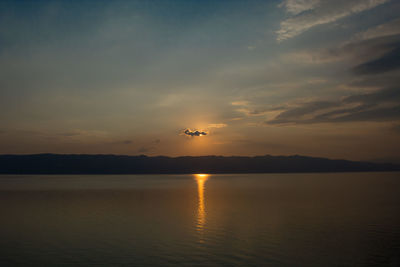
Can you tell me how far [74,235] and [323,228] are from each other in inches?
1431

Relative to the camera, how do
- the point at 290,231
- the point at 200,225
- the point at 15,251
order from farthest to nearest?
1. the point at 200,225
2. the point at 290,231
3. the point at 15,251

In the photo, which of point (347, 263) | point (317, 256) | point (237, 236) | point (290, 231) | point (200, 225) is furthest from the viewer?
point (200, 225)

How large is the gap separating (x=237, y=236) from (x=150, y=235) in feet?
39.0

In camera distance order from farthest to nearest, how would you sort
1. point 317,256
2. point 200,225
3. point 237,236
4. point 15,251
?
point 200,225
point 237,236
point 15,251
point 317,256

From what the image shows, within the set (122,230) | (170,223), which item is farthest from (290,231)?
(122,230)

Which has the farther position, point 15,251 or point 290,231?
point 290,231

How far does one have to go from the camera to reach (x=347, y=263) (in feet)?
104

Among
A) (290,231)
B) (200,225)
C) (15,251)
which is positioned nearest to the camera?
(15,251)

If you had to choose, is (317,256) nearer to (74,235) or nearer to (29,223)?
(74,235)

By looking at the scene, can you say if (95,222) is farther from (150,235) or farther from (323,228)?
(323,228)

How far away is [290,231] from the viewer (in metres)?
48.3

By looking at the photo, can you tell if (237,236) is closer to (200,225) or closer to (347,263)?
(200,225)

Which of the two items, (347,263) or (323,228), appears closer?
(347,263)

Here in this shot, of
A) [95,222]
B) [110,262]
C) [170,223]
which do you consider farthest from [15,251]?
[170,223]
